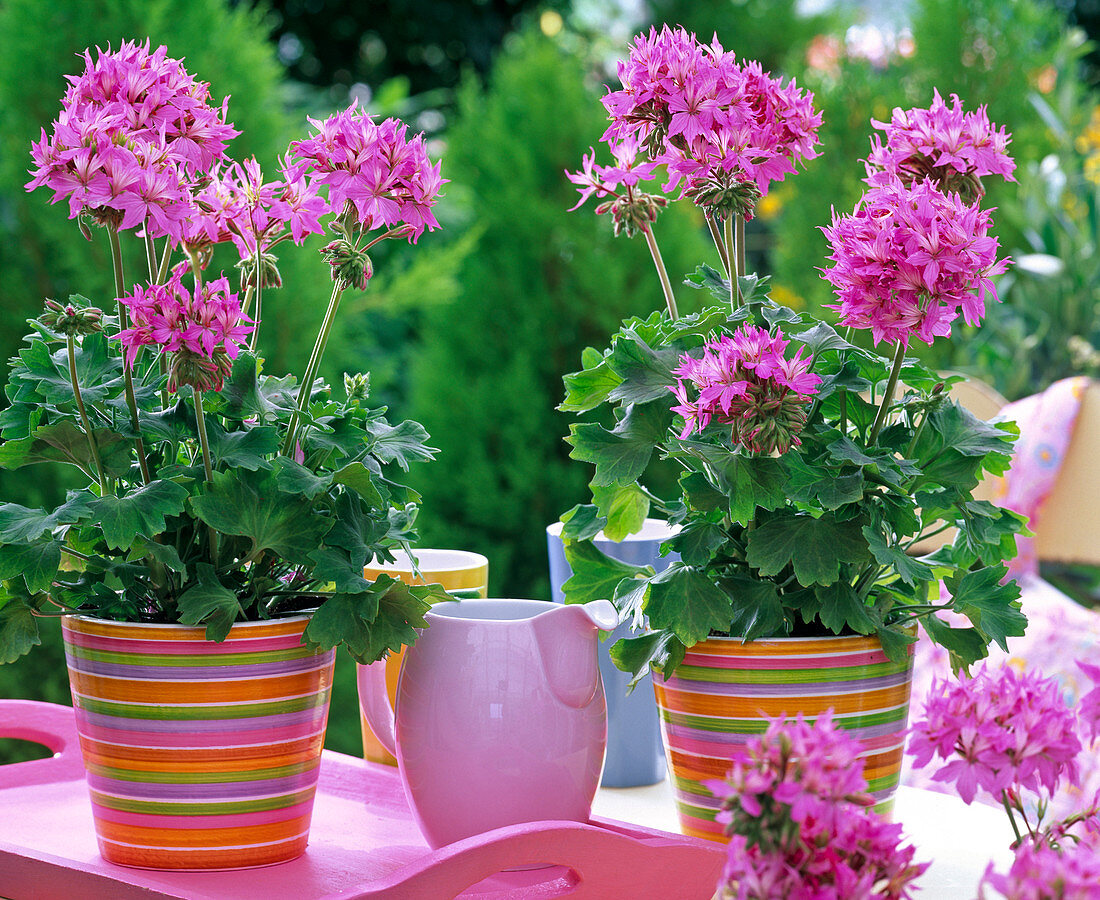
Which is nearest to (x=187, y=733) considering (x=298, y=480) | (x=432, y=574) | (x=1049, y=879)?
(x=298, y=480)

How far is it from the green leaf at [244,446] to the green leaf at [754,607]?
0.99 ft

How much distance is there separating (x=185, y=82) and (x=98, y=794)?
0.44m

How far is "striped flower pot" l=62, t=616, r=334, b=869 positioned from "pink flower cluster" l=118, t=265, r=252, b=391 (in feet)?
0.53

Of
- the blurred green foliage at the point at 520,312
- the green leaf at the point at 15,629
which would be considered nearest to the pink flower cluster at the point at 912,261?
the green leaf at the point at 15,629

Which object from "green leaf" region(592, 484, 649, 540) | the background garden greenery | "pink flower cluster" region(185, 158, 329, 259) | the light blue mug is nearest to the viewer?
"pink flower cluster" region(185, 158, 329, 259)

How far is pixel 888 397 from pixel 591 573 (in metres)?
0.25

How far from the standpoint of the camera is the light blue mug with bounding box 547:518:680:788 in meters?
0.92

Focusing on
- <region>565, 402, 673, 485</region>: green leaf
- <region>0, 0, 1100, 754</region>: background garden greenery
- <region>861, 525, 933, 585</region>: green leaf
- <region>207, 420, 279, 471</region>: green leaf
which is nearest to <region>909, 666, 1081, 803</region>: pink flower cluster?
<region>861, 525, 933, 585</region>: green leaf

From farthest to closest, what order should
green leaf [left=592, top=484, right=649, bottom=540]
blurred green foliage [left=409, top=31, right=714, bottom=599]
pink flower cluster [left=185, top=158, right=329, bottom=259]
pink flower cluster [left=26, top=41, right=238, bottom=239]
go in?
blurred green foliage [left=409, top=31, right=714, bottom=599] → green leaf [left=592, top=484, right=649, bottom=540] → pink flower cluster [left=185, top=158, right=329, bottom=259] → pink flower cluster [left=26, top=41, right=238, bottom=239]

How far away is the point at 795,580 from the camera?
753mm

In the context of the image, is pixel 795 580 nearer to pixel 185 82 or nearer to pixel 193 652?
pixel 193 652

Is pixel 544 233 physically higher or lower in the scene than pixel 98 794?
higher

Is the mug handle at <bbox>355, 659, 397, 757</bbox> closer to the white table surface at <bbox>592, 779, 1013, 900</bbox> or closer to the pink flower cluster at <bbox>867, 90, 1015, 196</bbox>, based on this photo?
the white table surface at <bbox>592, 779, 1013, 900</bbox>

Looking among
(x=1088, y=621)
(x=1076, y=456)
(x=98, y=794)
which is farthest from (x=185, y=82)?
(x=1076, y=456)
